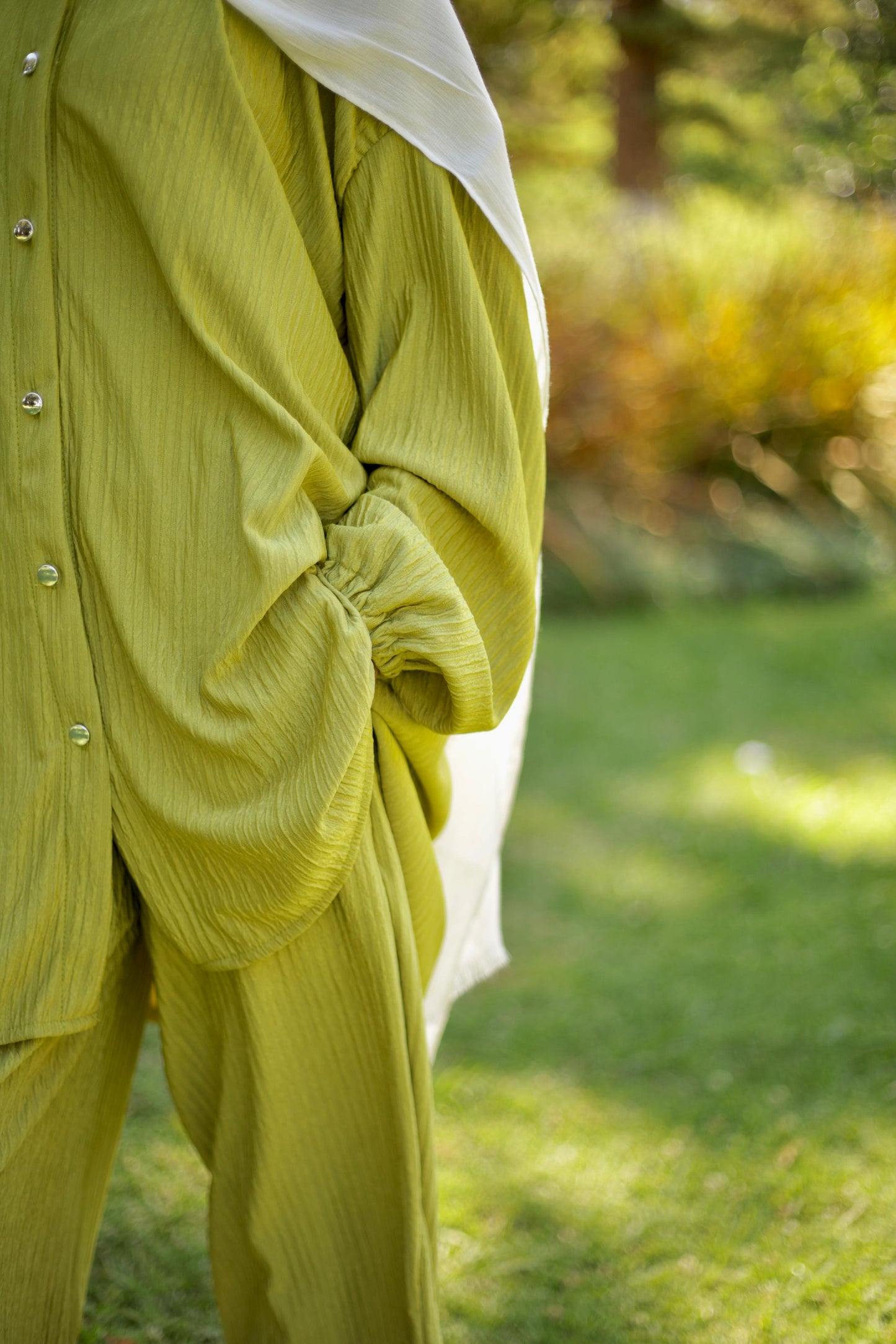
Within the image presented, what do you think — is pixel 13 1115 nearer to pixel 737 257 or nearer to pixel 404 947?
pixel 404 947

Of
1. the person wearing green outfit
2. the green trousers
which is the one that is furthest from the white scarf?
the green trousers

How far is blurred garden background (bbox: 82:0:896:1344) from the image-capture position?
6.27ft

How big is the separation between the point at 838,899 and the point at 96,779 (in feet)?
7.97

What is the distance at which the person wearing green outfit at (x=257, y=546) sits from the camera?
3.81 feet

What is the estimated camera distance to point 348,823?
1.18m

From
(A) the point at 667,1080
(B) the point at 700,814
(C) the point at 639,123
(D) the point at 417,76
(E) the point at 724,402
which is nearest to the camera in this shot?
(D) the point at 417,76

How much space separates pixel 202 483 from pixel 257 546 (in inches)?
4.6

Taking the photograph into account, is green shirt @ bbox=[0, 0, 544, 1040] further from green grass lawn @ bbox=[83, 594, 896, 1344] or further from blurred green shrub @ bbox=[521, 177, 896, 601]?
blurred green shrub @ bbox=[521, 177, 896, 601]

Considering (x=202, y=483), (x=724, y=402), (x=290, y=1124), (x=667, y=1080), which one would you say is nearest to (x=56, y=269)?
(x=202, y=483)

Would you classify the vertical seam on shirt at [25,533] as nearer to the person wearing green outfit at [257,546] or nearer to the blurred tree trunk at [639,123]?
the person wearing green outfit at [257,546]

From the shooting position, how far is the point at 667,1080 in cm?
244

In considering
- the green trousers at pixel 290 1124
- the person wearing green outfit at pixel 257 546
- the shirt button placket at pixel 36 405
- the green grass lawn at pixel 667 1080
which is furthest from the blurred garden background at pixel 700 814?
the shirt button placket at pixel 36 405

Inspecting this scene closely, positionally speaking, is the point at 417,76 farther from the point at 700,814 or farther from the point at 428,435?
the point at 700,814

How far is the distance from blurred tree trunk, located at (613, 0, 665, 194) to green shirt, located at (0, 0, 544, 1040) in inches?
445
